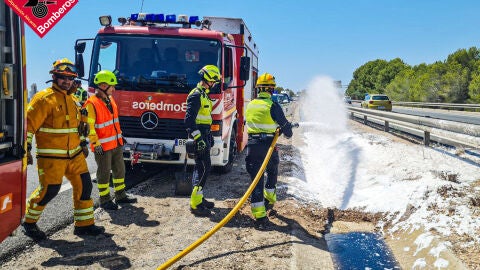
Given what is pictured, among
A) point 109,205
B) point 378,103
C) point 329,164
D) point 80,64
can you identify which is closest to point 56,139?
point 109,205

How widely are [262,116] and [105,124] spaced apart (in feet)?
7.22

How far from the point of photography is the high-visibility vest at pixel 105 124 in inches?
229

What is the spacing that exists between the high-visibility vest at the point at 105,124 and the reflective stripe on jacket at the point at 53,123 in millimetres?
1136

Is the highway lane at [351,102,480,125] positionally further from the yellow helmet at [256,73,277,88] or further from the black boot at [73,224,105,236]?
the black boot at [73,224,105,236]

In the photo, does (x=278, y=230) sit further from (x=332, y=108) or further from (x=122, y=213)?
(x=332, y=108)

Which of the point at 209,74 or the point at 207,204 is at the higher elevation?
the point at 209,74

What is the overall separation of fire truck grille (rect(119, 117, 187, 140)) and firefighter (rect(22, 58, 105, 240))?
237cm

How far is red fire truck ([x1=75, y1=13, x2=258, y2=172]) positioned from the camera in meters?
7.18

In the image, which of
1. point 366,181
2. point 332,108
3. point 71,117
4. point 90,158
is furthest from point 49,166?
point 332,108

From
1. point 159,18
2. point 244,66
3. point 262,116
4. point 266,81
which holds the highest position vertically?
point 159,18

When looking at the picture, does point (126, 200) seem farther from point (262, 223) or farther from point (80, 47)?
point (80, 47)

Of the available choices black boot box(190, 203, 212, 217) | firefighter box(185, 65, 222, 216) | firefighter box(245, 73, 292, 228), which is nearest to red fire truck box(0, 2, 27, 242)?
firefighter box(185, 65, 222, 216)

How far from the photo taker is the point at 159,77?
7.25 metres

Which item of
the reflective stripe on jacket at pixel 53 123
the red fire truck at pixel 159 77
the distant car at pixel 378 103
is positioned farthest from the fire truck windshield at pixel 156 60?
the distant car at pixel 378 103
